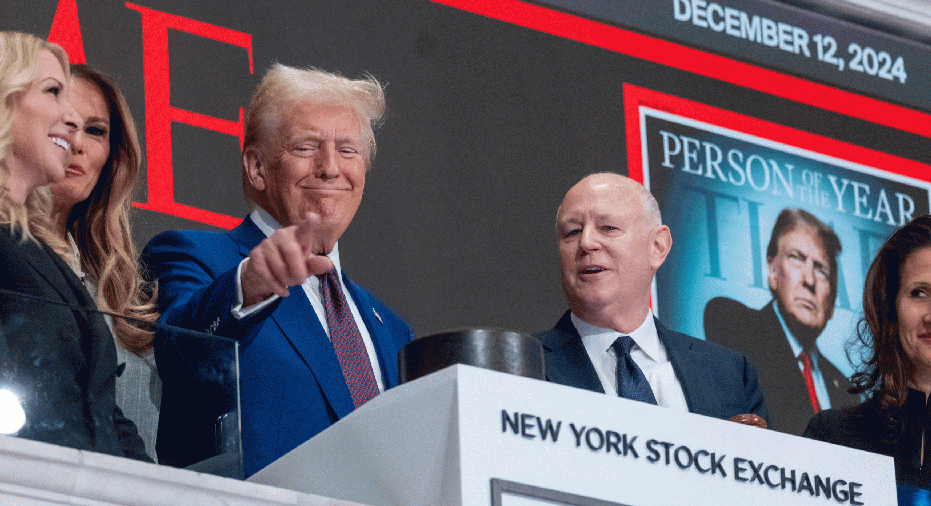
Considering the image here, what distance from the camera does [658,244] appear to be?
3.15m

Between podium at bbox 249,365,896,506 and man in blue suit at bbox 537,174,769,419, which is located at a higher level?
man in blue suit at bbox 537,174,769,419

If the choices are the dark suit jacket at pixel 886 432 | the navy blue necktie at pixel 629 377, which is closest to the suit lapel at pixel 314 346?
the navy blue necktie at pixel 629 377

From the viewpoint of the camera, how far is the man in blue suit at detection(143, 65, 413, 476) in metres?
1.63

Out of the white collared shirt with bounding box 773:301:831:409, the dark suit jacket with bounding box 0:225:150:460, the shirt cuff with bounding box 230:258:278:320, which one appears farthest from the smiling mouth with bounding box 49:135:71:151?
the white collared shirt with bounding box 773:301:831:409

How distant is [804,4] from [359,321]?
8.43 ft

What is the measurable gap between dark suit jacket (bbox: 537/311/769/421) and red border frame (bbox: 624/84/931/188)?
1.19 meters

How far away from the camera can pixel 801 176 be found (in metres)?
4.38

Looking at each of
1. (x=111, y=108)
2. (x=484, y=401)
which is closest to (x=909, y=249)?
(x=111, y=108)

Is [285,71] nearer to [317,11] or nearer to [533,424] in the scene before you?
[317,11]

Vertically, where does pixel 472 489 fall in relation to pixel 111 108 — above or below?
below

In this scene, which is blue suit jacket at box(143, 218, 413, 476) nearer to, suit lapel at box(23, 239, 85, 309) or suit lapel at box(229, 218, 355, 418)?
suit lapel at box(229, 218, 355, 418)

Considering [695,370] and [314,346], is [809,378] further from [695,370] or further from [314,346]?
[314,346]

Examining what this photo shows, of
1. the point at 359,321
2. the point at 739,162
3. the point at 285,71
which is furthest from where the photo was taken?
the point at 739,162

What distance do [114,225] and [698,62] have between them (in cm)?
221
